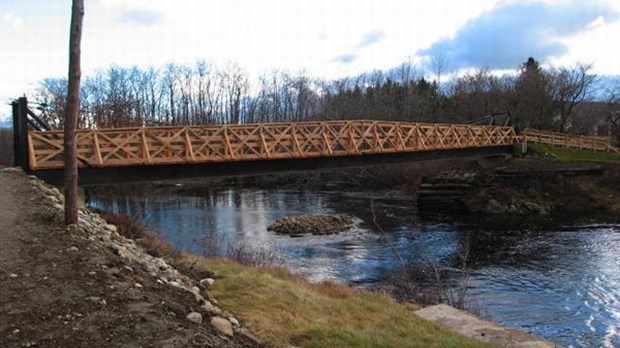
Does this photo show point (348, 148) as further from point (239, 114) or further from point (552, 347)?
point (239, 114)

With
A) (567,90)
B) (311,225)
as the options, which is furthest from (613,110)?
(311,225)

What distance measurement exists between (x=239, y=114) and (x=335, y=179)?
1536 inches

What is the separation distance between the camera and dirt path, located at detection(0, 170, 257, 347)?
598 cm

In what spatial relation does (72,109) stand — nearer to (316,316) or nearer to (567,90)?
(316,316)

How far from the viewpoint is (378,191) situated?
5838 centimetres

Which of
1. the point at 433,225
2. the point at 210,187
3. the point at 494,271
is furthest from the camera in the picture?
the point at 210,187

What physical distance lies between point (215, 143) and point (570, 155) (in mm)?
36204

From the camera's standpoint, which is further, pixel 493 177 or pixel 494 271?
pixel 493 177

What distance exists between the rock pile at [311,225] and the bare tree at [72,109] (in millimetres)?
22398

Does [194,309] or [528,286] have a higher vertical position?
[194,309]

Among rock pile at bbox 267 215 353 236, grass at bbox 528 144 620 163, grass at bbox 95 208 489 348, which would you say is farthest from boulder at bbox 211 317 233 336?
grass at bbox 528 144 620 163

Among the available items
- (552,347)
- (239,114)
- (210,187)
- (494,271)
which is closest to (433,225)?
(494,271)

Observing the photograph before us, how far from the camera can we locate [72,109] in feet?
33.8

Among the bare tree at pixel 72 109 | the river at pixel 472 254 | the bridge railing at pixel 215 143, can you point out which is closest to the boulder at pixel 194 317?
the bare tree at pixel 72 109
